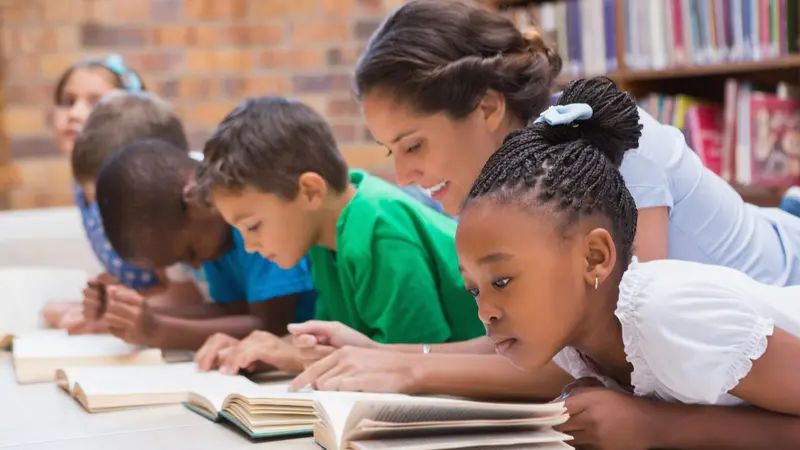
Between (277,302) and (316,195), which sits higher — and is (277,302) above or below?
below

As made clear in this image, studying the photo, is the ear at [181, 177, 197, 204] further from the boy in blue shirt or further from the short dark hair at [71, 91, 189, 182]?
the short dark hair at [71, 91, 189, 182]

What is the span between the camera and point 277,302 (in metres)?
1.86

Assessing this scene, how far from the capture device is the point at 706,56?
294cm

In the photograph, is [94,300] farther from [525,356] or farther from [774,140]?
[774,140]

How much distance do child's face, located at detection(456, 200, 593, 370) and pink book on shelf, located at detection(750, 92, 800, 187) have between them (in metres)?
2.00

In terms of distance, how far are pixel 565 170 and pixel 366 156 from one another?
2.78 meters

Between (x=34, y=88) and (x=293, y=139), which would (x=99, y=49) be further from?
(x=293, y=139)

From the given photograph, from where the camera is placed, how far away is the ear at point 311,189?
1633 millimetres

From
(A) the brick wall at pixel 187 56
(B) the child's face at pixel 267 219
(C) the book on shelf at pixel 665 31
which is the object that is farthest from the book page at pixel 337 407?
(A) the brick wall at pixel 187 56

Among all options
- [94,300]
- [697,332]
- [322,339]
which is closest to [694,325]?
[697,332]

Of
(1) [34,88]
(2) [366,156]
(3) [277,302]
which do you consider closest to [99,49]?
(1) [34,88]

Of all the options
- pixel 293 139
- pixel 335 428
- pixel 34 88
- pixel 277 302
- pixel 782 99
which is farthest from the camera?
pixel 34 88

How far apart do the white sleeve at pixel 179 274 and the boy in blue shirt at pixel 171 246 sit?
22 cm

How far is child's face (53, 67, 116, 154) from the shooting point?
266 centimetres
